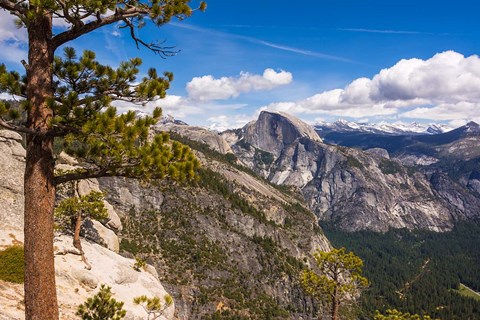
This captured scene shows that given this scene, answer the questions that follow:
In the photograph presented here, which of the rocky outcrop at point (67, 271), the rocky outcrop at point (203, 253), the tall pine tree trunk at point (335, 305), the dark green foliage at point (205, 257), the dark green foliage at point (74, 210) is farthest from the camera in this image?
the dark green foliage at point (205, 257)

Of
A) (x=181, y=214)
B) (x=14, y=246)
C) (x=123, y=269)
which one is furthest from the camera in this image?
(x=181, y=214)

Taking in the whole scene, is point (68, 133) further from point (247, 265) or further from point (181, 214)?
point (247, 265)

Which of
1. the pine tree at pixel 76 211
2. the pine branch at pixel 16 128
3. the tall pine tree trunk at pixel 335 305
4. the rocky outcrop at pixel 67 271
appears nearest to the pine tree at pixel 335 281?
the tall pine tree trunk at pixel 335 305

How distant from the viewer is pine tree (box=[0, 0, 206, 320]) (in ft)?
34.9

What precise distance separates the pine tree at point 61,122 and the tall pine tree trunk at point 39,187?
3 centimetres

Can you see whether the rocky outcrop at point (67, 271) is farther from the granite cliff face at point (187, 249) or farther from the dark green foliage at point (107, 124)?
the dark green foliage at point (107, 124)

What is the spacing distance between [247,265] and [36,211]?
172207mm

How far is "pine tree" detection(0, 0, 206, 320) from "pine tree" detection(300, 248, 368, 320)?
27.5 m

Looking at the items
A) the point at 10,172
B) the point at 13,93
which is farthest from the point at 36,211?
the point at 10,172

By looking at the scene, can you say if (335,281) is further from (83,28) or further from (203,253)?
(203,253)

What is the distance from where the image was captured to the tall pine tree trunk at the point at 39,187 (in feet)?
35.1

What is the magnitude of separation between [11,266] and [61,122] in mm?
20621

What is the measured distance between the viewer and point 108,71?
1195 cm

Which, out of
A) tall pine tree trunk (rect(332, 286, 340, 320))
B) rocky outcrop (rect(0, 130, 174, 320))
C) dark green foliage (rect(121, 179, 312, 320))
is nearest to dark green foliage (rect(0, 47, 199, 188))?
rocky outcrop (rect(0, 130, 174, 320))
